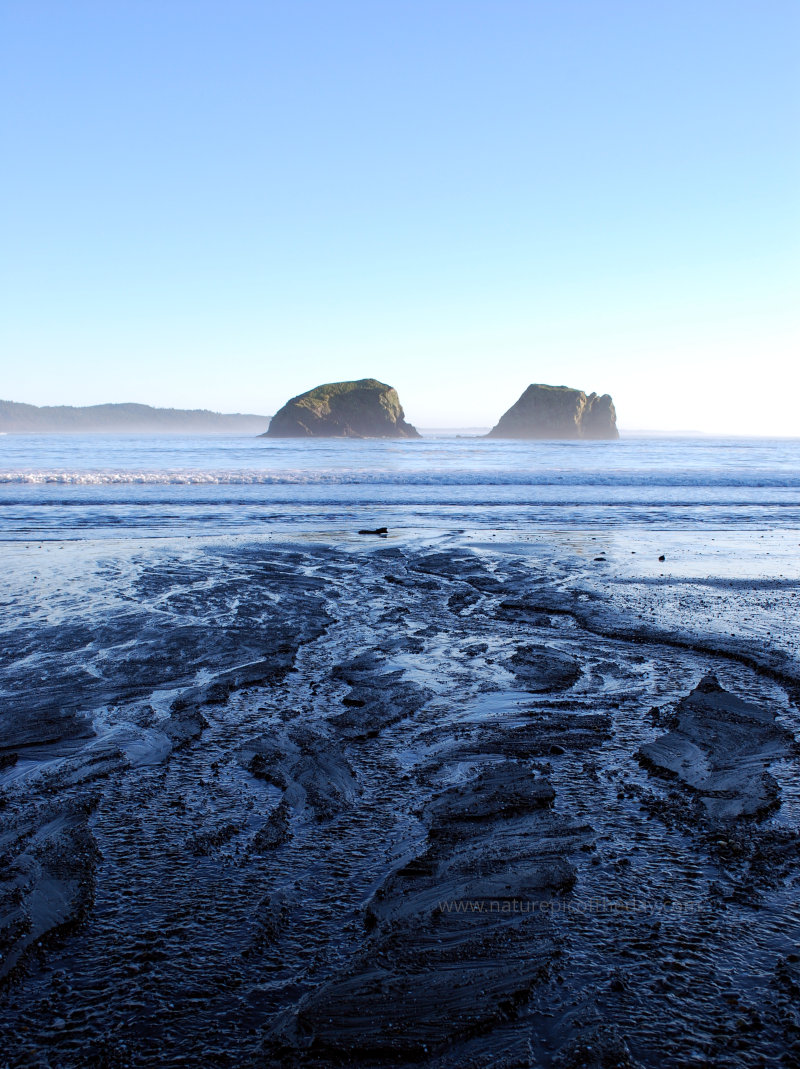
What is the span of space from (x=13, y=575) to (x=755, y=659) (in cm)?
1123

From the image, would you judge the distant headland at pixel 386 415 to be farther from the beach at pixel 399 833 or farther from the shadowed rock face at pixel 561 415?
the beach at pixel 399 833

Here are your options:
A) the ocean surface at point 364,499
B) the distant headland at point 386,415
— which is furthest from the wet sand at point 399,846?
the distant headland at point 386,415

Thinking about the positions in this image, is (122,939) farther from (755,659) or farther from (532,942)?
(755,659)

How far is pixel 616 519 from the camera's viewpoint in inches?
808

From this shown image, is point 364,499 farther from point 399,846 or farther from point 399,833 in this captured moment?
point 399,846

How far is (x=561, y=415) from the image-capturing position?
190125 millimetres

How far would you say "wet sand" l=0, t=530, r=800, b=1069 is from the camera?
2.59 metres

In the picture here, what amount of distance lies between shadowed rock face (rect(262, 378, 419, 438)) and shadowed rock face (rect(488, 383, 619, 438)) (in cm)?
3381

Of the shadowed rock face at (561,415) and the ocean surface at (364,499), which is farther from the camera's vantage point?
the shadowed rock face at (561,415)

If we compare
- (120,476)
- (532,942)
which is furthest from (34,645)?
(120,476)

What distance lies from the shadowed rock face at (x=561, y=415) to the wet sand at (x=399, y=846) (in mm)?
185664

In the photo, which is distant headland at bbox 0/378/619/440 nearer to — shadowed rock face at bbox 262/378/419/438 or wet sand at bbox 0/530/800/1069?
shadowed rock face at bbox 262/378/419/438

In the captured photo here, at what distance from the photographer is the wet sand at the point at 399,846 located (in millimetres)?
2594

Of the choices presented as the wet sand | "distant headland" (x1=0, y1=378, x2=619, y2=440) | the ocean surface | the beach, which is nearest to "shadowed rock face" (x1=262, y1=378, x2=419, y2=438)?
"distant headland" (x1=0, y1=378, x2=619, y2=440)
